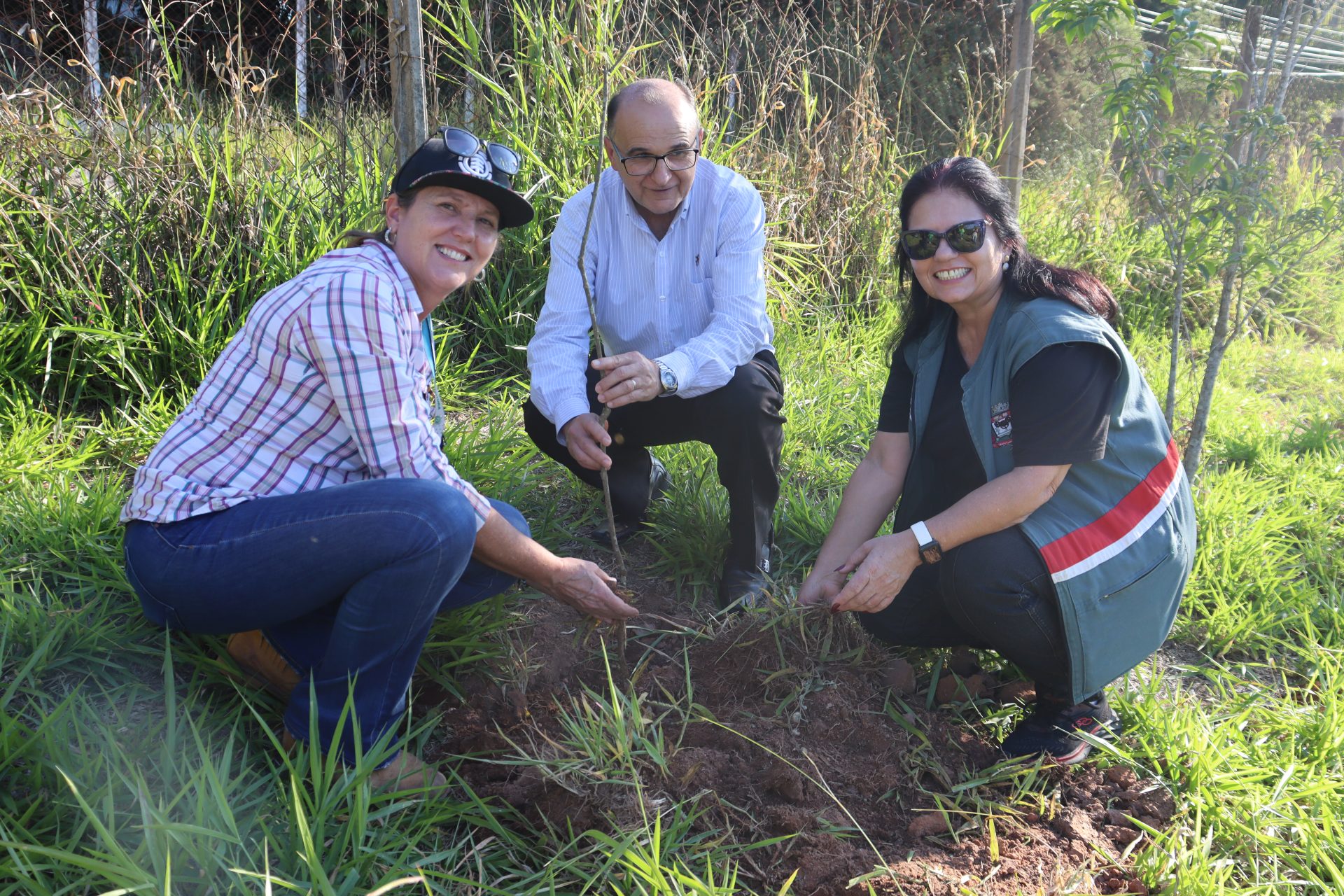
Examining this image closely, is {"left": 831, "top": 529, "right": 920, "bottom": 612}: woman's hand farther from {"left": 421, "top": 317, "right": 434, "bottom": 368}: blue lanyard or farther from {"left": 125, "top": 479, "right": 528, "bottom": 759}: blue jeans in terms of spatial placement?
{"left": 421, "top": 317, "right": 434, "bottom": 368}: blue lanyard

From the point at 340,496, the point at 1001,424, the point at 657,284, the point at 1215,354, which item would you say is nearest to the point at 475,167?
the point at 340,496

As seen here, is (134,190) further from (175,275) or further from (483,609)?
(483,609)

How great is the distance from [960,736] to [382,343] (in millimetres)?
1629

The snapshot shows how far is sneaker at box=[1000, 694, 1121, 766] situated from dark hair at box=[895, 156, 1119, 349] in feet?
3.05

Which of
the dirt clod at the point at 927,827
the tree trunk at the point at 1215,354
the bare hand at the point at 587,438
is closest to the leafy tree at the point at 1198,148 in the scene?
the tree trunk at the point at 1215,354

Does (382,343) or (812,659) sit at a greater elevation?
(382,343)

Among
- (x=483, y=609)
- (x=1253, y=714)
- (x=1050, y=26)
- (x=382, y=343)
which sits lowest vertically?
(x=1253, y=714)

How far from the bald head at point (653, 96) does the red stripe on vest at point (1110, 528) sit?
5.17 ft

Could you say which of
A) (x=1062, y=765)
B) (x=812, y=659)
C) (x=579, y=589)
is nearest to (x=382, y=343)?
(x=579, y=589)

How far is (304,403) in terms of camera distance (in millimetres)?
1940

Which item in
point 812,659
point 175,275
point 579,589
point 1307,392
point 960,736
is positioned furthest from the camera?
point 1307,392

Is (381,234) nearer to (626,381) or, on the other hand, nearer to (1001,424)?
(626,381)

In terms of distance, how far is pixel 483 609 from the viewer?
8.21 ft

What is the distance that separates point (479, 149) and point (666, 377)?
829mm
